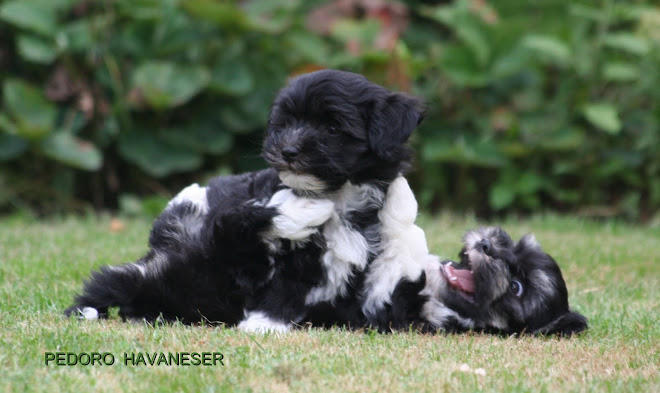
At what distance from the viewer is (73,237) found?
24.2 ft

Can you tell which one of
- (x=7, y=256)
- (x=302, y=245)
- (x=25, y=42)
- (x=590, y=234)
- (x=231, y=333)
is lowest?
(x=590, y=234)

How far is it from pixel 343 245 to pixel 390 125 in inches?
25.3

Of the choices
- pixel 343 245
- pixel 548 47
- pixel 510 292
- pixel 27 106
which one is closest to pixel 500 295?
pixel 510 292

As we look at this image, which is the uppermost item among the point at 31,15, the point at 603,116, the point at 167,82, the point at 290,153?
the point at 31,15

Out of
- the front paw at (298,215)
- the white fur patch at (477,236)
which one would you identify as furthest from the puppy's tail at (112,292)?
the white fur patch at (477,236)

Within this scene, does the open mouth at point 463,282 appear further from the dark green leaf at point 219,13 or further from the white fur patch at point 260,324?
the dark green leaf at point 219,13

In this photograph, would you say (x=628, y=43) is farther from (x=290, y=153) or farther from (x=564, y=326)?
(x=290, y=153)

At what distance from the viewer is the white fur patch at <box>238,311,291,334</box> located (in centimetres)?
400

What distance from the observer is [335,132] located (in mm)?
4043

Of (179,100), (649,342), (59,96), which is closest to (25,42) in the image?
(59,96)

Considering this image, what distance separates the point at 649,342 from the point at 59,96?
6856 millimetres

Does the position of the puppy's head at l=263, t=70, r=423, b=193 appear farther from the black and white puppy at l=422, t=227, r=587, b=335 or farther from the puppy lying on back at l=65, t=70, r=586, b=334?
the black and white puppy at l=422, t=227, r=587, b=335

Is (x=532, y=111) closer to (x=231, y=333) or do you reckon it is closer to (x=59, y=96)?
(x=59, y=96)

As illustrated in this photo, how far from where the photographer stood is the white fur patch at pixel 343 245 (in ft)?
13.5
